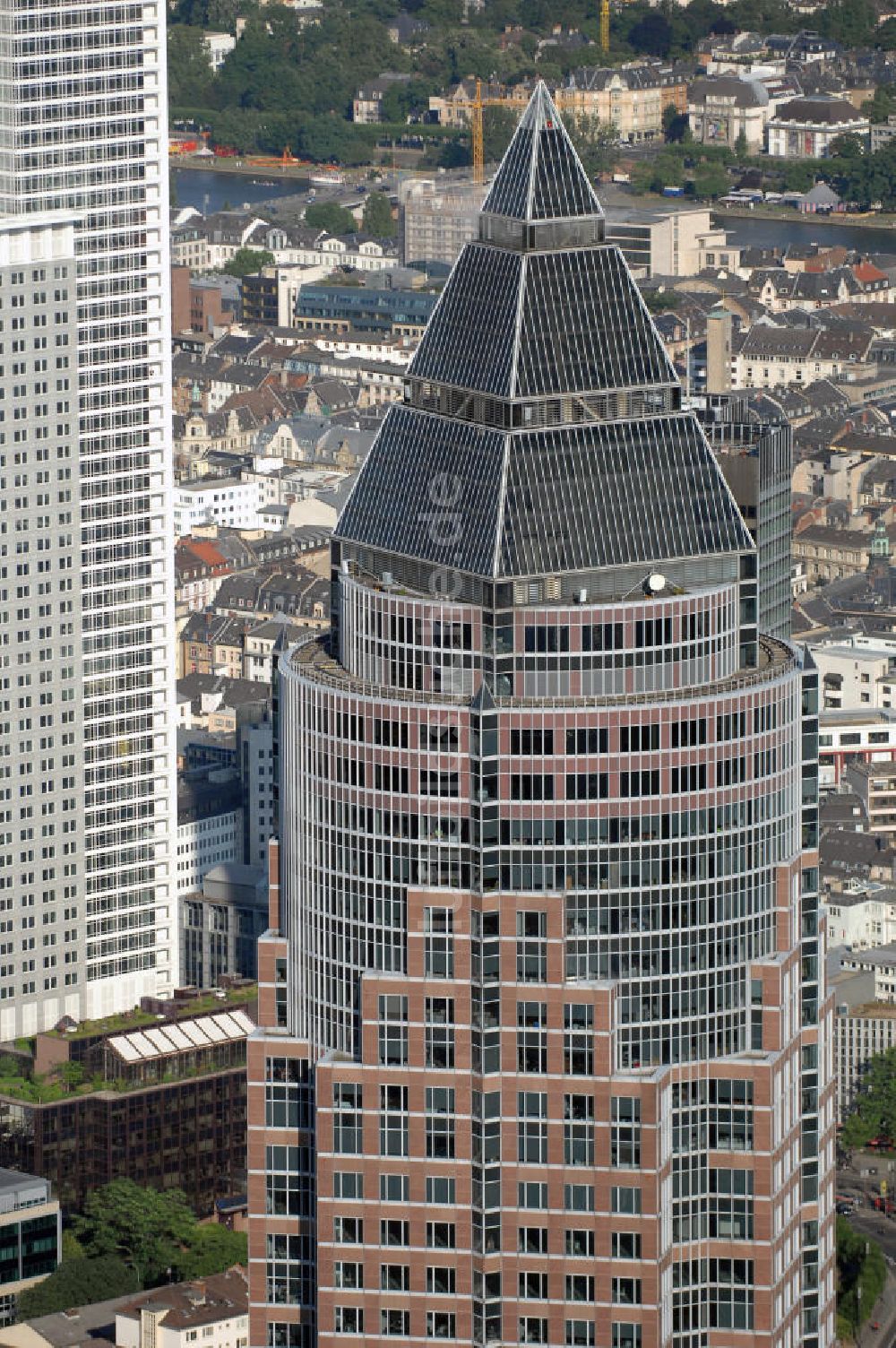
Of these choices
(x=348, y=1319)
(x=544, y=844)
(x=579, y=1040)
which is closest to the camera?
(x=544, y=844)

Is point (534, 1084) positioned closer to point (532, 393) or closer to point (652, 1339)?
point (652, 1339)

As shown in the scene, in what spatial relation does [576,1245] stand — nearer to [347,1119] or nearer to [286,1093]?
[347,1119]

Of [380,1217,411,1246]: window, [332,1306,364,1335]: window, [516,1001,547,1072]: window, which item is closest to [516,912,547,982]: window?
[516,1001,547,1072]: window

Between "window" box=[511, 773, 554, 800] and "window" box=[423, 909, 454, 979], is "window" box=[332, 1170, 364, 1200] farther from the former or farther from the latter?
"window" box=[511, 773, 554, 800]

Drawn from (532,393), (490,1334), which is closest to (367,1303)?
(490,1334)

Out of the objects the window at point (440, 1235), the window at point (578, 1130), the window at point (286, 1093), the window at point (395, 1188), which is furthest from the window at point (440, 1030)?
the window at point (286, 1093)

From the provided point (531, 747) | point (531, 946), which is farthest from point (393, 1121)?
point (531, 747)

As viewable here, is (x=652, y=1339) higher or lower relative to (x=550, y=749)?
lower
